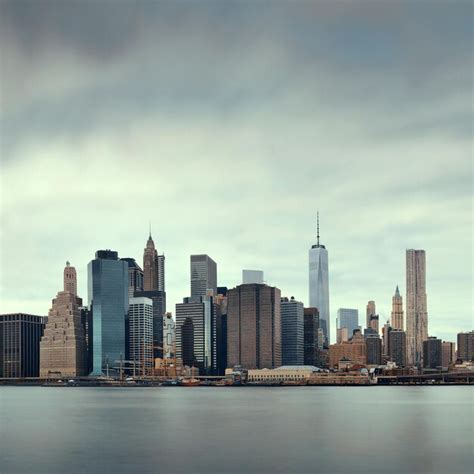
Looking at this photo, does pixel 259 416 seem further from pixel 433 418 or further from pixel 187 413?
pixel 433 418

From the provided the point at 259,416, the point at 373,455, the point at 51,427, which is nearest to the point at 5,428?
the point at 51,427

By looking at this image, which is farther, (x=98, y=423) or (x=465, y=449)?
(x=98, y=423)

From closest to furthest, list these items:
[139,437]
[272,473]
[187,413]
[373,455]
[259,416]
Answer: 1. [272,473]
2. [373,455]
3. [139,437]
4. [259,416]
5. [187,413]

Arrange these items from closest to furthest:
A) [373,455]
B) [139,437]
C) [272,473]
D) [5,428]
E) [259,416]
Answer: [272,473]
[373,455]
[139,437]
[5,428]
[259,416]

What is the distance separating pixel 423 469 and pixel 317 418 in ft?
176

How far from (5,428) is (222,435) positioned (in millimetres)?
31594

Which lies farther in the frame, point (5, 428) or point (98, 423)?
point (98, 423)

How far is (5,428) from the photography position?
104m

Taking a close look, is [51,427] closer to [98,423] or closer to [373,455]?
[98,423]

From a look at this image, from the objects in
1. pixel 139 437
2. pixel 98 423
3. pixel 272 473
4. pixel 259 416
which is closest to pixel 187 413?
pixel 259 416

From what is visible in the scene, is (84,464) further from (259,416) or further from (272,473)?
(259,416)

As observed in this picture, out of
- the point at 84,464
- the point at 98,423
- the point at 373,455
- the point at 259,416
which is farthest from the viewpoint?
the point at 259,416

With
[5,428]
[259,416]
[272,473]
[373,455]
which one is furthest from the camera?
[259,416]

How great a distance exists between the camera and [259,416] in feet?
407
